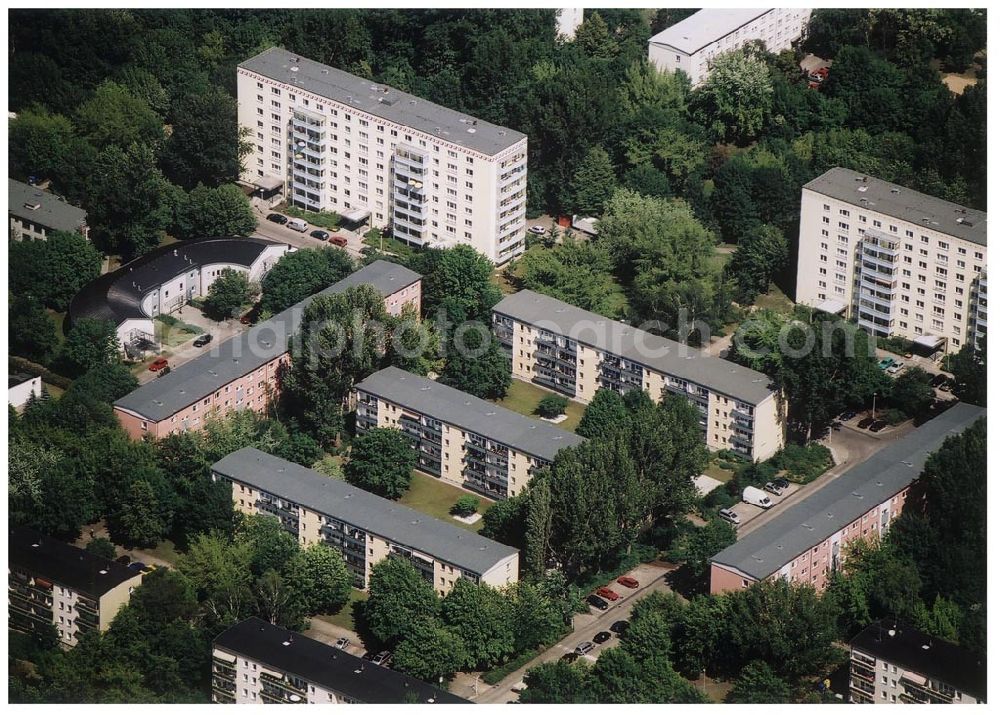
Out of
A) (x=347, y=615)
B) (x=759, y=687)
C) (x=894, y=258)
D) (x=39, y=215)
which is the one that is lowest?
(x=347, y=615)

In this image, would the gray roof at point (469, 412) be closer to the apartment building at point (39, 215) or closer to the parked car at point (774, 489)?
the parked car at point (774, 489)

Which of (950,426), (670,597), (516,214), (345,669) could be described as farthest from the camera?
(516,214)

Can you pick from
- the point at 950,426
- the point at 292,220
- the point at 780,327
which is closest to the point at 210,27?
the point at 292,220

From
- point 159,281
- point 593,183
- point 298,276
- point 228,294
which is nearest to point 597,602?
point 298,276

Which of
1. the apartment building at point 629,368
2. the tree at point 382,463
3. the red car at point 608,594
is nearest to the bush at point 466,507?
the tree at point 382,463

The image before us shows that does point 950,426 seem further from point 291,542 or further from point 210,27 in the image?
point 210,27

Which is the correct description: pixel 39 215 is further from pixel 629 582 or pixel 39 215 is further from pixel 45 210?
pixel 629 582

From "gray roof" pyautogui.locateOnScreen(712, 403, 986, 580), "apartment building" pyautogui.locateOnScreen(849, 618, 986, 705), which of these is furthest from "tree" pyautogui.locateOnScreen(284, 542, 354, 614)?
"apartment building" pyautogui.locateOnScreen(849, 618, 986, 705)

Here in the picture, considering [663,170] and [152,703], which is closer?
[152,703]
